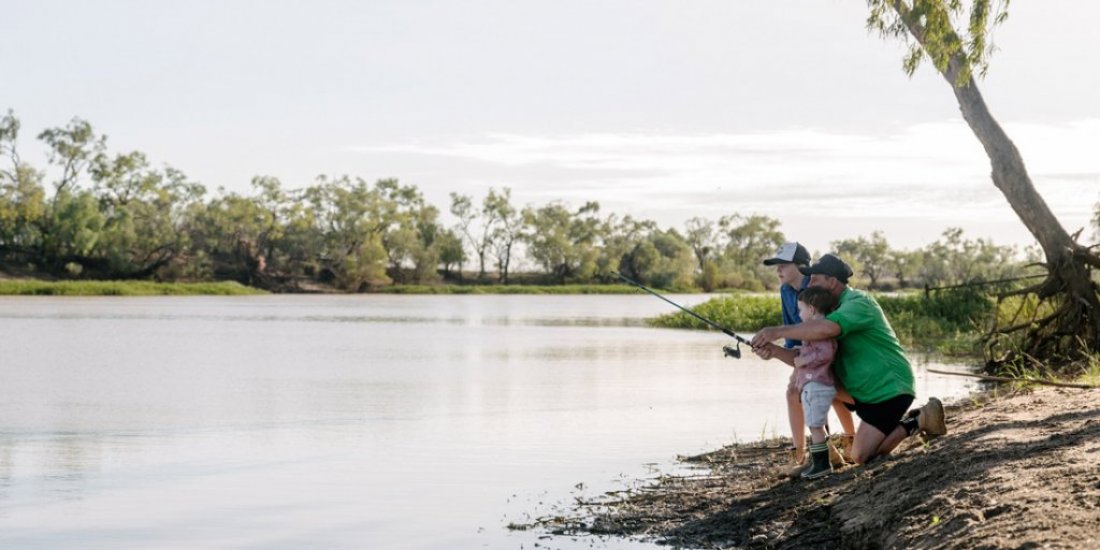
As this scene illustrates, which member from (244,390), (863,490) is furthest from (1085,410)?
(244,390)

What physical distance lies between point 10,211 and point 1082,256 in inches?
2244

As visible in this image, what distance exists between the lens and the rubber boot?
6.38 metres

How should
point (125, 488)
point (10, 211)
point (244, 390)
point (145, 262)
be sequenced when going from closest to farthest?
point (125, 488) < point (244, 390) < point (10, 211) < point (145, 262)

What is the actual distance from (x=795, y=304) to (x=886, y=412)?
847mm

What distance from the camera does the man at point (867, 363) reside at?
6152mm

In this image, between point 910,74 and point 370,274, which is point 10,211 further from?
point 910,74

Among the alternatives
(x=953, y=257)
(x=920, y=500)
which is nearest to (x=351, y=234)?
(x=953, y=257)

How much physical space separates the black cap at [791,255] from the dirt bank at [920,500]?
45.6 inches

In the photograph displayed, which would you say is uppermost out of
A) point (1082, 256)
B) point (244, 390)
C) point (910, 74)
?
point (910, 74)

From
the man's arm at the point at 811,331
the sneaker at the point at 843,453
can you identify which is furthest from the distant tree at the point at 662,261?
the man's arm at the point at 811,331

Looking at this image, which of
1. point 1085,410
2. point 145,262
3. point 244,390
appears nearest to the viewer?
point 1085,410

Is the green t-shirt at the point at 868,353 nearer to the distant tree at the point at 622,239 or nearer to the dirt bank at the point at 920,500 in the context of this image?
the dirt bank at the point at 920,500

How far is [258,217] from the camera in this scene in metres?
68.9

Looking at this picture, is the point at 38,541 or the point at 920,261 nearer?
the point at 38,541
